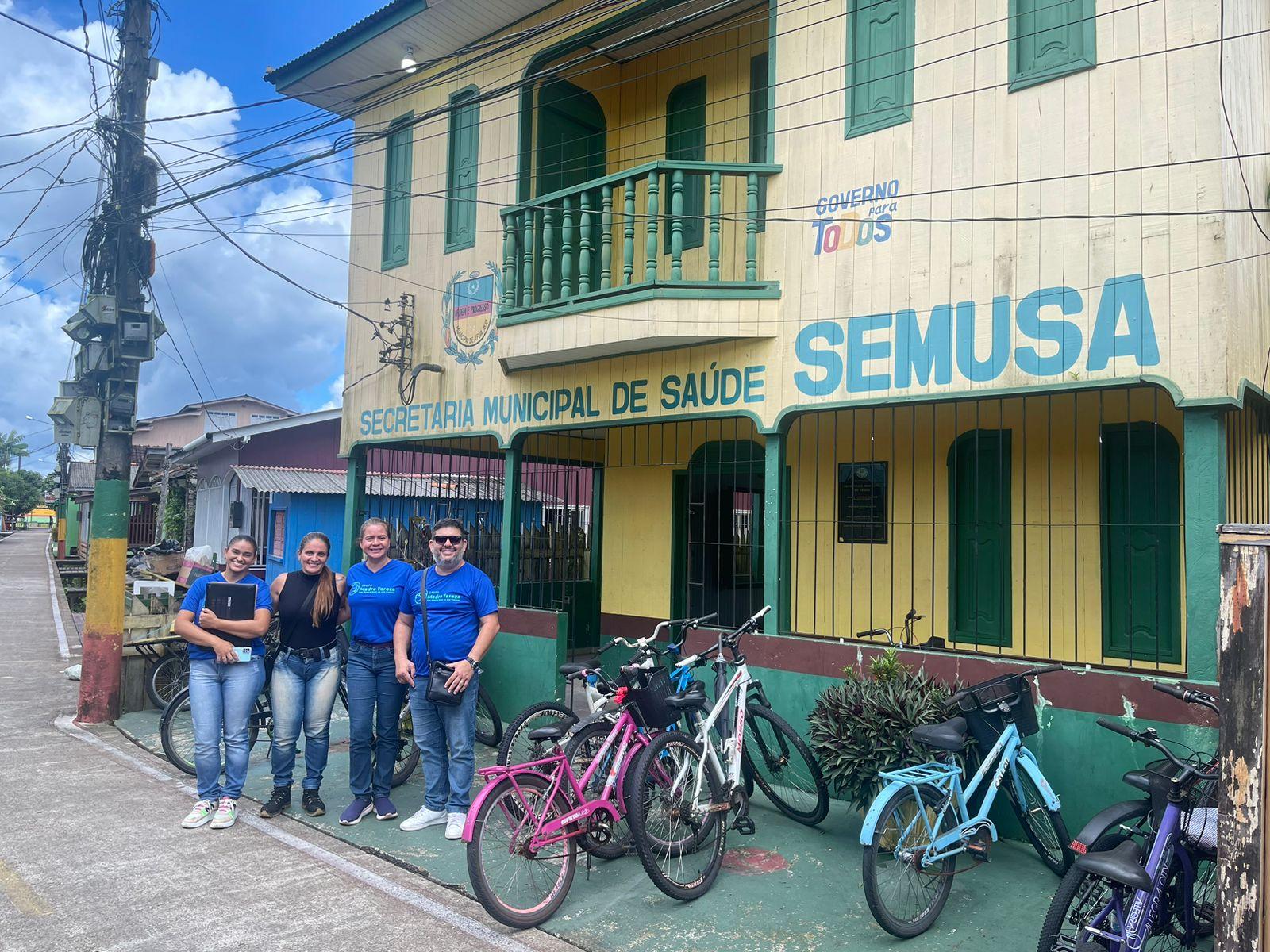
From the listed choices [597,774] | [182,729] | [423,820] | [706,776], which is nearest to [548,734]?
[597,774]

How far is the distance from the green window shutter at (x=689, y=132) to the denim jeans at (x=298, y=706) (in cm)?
549

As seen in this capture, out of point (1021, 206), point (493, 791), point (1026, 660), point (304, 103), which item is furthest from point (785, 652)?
point (304, 103)

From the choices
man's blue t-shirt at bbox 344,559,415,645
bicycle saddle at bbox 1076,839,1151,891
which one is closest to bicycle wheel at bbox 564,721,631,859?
man's blue t-shirt at bbox 344,559,415,645

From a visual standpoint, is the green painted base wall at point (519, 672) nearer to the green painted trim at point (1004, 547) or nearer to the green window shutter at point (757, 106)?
the green painted trim at point (1004, 547)

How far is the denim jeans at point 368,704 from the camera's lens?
18.9 ft

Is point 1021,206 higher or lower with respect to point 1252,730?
higher

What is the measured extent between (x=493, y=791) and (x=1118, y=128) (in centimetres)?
526

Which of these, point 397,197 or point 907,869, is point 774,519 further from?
point 397,197

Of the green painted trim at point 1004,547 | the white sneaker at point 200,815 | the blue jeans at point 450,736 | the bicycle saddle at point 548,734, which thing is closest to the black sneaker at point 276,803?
the white sneaker at point 200,815

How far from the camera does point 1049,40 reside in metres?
5.88

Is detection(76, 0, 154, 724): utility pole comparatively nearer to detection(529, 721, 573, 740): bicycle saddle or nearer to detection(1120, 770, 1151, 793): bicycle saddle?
detection(529, 721, 573, 740): bicycle saddle

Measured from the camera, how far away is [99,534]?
877 centimetres

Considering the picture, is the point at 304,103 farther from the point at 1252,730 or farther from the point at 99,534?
the point at 1252,730

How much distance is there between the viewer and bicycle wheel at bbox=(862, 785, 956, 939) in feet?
13.7
